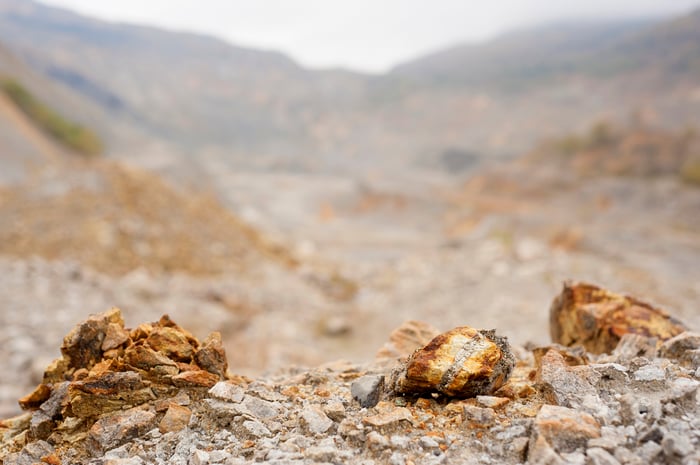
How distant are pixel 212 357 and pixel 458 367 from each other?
6.15ft

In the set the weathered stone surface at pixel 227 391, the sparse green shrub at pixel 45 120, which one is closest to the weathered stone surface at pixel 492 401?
the weathered stone surface at pixel 227 391

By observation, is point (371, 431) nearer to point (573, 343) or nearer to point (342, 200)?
point (573, 343)

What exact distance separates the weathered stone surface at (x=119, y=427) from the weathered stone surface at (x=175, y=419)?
0.10m

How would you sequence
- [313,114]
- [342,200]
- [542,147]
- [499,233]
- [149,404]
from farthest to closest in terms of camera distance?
[313,114] < [542,147] < [342,200] < [499,233] < [149,404]

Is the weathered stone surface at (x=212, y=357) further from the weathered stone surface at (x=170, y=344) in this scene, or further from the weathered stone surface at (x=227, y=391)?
the weathered stone surface at (x=227, y=391)

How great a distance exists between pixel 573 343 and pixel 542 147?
172ft

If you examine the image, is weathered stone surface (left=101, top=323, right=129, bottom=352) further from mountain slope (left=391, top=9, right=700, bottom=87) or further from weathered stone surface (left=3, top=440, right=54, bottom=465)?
mountain slope (left=391, top=9, right=700, bottom=87)

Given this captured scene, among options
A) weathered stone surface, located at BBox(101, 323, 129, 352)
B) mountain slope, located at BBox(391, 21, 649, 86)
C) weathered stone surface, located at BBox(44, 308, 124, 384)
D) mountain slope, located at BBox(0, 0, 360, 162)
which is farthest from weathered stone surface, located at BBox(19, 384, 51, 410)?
mountain slope, located at BBox(391, 21, 649, 86)

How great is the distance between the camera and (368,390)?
360 centimetres

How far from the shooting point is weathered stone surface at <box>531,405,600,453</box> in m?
2.73

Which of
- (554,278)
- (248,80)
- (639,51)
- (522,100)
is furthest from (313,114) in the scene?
(554,278)

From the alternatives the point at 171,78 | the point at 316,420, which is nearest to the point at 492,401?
the point at 316,420

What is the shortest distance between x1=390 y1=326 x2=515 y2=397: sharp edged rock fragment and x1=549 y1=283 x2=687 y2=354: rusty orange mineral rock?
1.71 meters

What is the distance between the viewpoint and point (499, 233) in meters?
27.6
